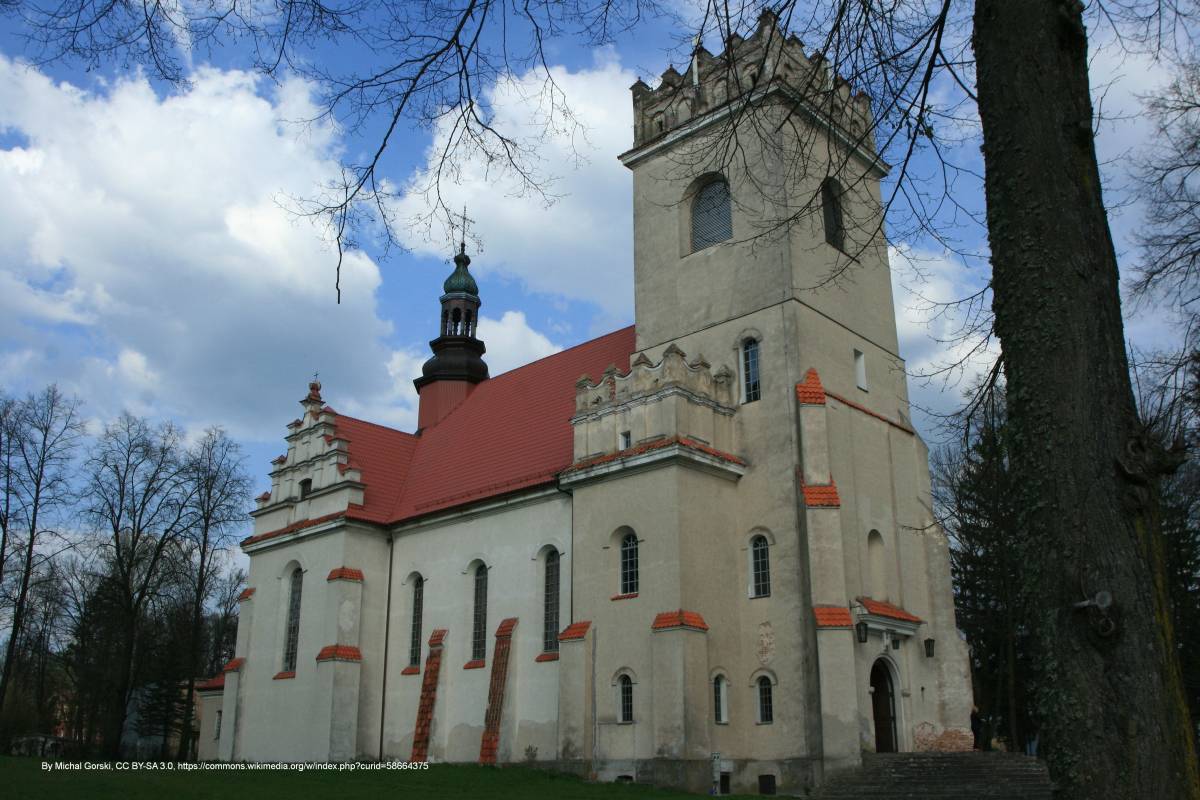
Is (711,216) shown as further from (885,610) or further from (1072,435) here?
(1072,435)

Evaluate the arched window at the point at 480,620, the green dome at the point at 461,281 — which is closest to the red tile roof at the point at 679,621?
the arched window at the point at 480,620

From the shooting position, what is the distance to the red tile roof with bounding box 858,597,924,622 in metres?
21.3

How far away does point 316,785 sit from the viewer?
19.7 metres

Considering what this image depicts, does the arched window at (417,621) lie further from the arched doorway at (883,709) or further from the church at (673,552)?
the arched doorway at (883,709)

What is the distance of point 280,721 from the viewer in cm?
2958

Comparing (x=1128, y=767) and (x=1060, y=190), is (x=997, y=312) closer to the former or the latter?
(x=1060, y=190)

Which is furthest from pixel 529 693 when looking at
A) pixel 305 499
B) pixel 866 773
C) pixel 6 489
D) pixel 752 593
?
pixel 6 489

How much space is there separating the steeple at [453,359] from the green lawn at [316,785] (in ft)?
51.6

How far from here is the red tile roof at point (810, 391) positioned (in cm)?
2236

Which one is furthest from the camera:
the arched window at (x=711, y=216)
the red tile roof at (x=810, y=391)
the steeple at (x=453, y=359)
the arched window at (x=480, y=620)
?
the steeple at (x=453, y=359)

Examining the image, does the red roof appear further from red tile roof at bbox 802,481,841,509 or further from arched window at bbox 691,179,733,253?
red tile roof at bbox 802,481,841,509

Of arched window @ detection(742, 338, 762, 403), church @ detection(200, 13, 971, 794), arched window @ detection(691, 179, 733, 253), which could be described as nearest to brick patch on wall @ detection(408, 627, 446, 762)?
church @ detection(200, 13, 971, 794)

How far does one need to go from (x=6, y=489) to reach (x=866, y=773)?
92.3ft

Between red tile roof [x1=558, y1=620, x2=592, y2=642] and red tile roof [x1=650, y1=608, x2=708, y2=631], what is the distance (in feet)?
6.48
